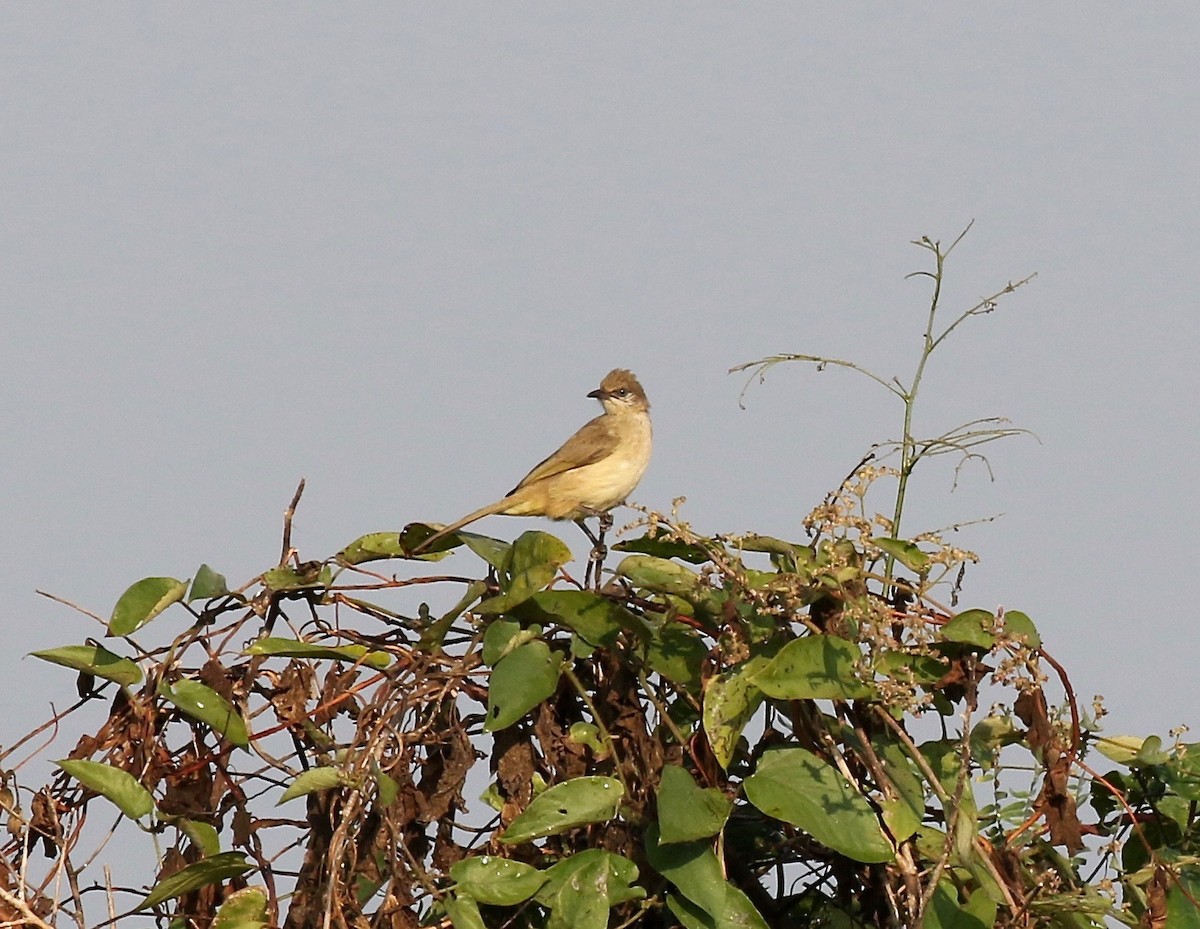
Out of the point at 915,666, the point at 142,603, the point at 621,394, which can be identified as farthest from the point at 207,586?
the point at 621,394

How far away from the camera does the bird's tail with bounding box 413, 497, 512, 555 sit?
3.54 meters

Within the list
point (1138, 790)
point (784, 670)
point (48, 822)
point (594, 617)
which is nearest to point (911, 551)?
point (784, 670)

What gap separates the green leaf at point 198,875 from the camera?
9.90ft

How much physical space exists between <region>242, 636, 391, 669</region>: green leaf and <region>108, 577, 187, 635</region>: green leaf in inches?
7.9

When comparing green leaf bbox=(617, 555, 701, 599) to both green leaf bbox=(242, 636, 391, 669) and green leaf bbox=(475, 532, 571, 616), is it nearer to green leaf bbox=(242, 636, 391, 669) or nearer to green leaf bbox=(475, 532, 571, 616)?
green leaf bbox=(475, 532, 571, 616)

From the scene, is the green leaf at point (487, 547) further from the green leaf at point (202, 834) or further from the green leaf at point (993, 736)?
the green leaf at point (993, 736)

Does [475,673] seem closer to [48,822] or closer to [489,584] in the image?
[489,584]

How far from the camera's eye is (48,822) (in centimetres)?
316

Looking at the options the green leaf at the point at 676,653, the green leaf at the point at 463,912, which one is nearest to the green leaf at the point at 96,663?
the green leaf at the point at 463,912

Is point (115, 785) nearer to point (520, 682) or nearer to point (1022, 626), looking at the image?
point (520, 682)

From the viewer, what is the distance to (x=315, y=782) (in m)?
2.91

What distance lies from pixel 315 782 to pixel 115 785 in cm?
44

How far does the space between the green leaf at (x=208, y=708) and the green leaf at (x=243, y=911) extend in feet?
0.96

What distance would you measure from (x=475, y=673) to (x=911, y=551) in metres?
0.90
